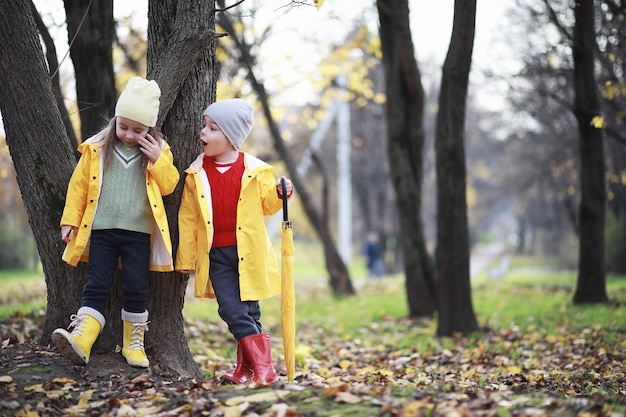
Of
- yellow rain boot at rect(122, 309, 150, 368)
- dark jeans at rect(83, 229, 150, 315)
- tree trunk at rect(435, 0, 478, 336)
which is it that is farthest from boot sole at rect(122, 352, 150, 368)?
tree trunk at rect(435, 0, 478, 336)

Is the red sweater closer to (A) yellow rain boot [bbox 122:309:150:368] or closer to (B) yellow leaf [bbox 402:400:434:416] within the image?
(A) yellow rain boot [bbox 122:309:150:368]

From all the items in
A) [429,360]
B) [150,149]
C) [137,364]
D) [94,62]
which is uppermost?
[94,62]

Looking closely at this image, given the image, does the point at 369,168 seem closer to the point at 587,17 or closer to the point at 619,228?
the point at 619,228

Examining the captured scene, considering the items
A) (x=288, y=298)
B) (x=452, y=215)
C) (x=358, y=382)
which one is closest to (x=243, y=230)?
(x=288, y=298)

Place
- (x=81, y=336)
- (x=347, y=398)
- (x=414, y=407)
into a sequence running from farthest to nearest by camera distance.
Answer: (x=81, y=336), (x=347, y=398), (x=414, y=407)

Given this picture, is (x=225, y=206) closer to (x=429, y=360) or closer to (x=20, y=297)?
(x=429, y=360)

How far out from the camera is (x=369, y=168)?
32.1 meters

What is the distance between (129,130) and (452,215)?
15.4ft

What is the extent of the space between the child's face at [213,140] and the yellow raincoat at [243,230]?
0.12m

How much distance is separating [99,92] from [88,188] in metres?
3.77

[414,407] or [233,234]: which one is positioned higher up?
[233,234]

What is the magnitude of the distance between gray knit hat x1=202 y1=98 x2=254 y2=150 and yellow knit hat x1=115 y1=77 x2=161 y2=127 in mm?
436

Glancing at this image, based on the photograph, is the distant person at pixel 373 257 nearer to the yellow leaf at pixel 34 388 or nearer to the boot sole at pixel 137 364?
the boot sole at pixel 137 364

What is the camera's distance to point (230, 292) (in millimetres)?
4492
